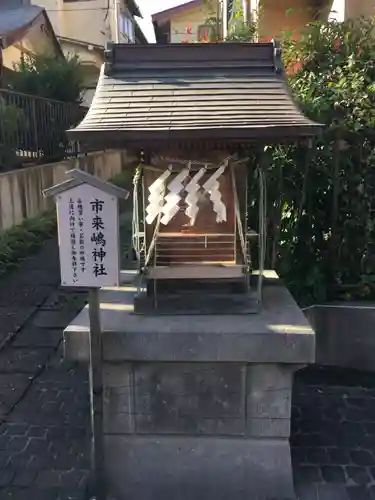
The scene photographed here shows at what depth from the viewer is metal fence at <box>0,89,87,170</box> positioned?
9391mm

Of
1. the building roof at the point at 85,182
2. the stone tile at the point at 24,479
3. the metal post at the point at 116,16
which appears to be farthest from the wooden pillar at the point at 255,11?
the metal post at the point at 116,16

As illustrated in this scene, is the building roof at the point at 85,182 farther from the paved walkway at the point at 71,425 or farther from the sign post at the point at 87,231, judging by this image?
the paved walkway at the point at 71,425

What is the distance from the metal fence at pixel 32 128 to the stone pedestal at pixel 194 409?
265 inches

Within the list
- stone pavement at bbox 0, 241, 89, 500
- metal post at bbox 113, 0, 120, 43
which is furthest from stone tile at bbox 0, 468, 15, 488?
metal post at bbox 113, 0, 120, 43

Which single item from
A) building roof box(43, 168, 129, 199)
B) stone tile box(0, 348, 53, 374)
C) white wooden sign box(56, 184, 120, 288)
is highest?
building roof box(43, 168, 129, 199)

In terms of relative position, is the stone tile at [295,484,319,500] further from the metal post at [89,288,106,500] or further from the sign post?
the sign post

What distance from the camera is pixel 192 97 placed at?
352 centimetres

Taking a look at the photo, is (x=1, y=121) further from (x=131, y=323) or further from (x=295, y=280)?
(x=131, y=323)

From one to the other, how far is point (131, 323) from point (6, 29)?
1333 cm

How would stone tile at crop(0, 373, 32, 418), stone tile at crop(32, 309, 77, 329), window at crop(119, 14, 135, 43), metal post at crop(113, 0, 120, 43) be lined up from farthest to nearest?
window at crop(119, 14, 135, 43) → metal post at crop(113, 0, 120, 43) → stone tile at crop(32, 309, 77, 329) → stone tile at crop(0, 373, 32, 418)

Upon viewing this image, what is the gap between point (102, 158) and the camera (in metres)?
16.9

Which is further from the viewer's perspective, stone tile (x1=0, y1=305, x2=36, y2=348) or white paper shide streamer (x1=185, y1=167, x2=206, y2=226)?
stone tile (x1=0, y1=305, x2=36, y2=348)

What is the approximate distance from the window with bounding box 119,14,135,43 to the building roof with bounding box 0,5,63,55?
28.2ft

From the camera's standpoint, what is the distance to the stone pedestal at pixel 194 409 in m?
3.47
